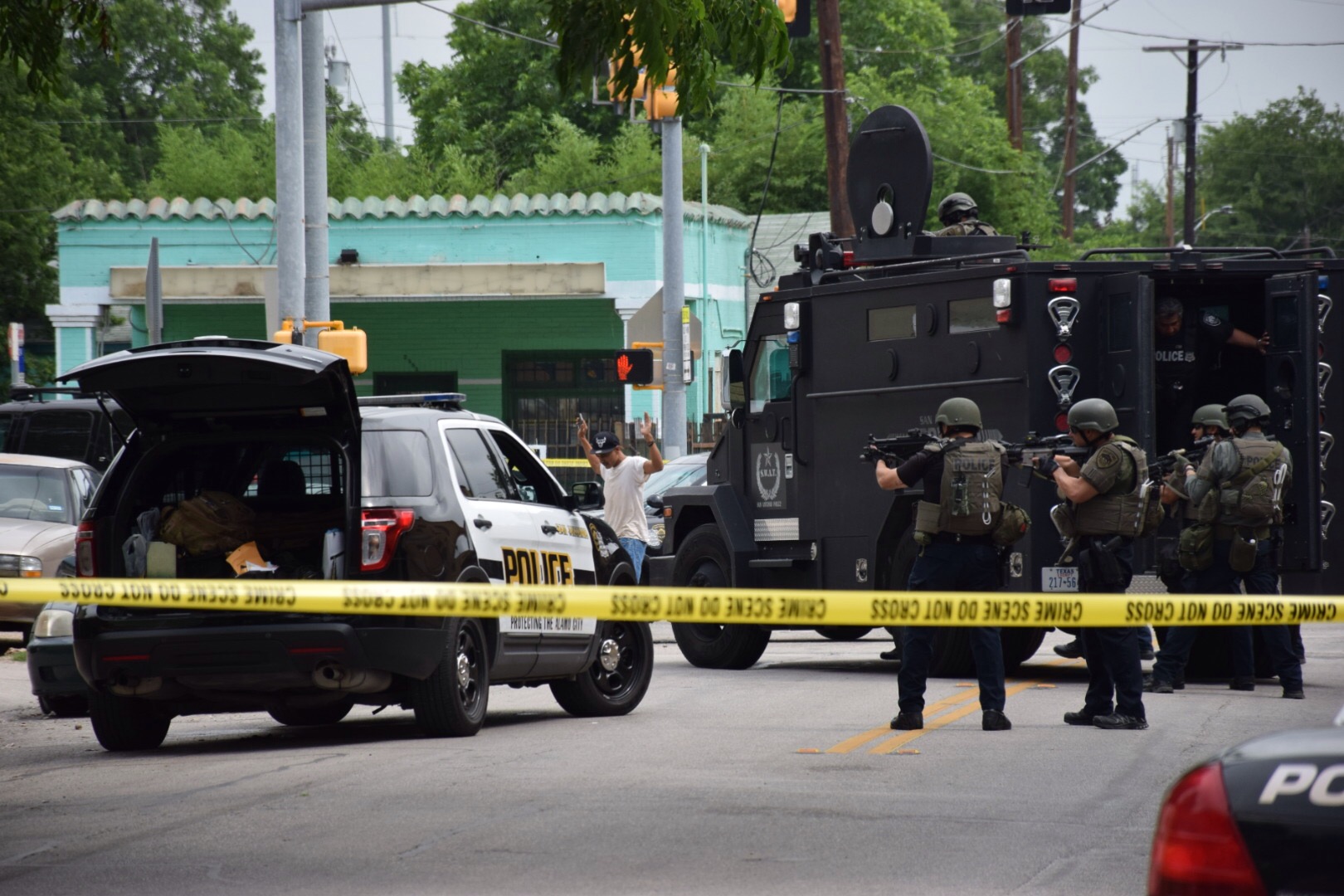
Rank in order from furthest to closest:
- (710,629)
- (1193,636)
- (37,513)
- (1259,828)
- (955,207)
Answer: (37,513) → (710,629) → (955,207) → (1193,636) → (1259,828)

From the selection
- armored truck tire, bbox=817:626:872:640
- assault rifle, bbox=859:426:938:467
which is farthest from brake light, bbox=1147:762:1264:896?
armored truck tire, bbox=817:626:872:640

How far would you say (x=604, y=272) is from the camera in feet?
100

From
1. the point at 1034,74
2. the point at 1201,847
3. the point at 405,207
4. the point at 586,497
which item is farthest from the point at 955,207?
the point at 1034,74

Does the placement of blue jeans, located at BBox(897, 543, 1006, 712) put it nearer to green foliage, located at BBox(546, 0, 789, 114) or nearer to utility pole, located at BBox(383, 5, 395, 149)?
green foliage, located at BBox(546, 0, 789, 114)

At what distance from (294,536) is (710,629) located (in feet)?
17.9

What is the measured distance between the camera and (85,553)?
966 centimetres

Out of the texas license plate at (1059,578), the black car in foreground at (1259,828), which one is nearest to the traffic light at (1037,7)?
the texas license plate at (1059,578)

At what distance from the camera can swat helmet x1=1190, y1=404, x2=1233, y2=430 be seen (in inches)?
492

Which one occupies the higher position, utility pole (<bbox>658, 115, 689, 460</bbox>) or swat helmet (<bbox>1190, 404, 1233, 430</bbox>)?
utility pole (<bbox>658, 115, 689, 460</bbox>)

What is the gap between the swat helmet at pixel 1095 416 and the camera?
10758 mm

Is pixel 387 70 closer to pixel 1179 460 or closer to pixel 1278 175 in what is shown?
pixel 1278 175

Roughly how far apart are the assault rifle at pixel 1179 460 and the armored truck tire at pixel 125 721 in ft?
20.4

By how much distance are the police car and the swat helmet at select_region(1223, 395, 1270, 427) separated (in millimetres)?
4672

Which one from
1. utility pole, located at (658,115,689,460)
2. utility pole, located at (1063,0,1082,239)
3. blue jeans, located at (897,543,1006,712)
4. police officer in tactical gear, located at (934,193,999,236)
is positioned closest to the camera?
blue jeans, located at (897,543,1006,712)
